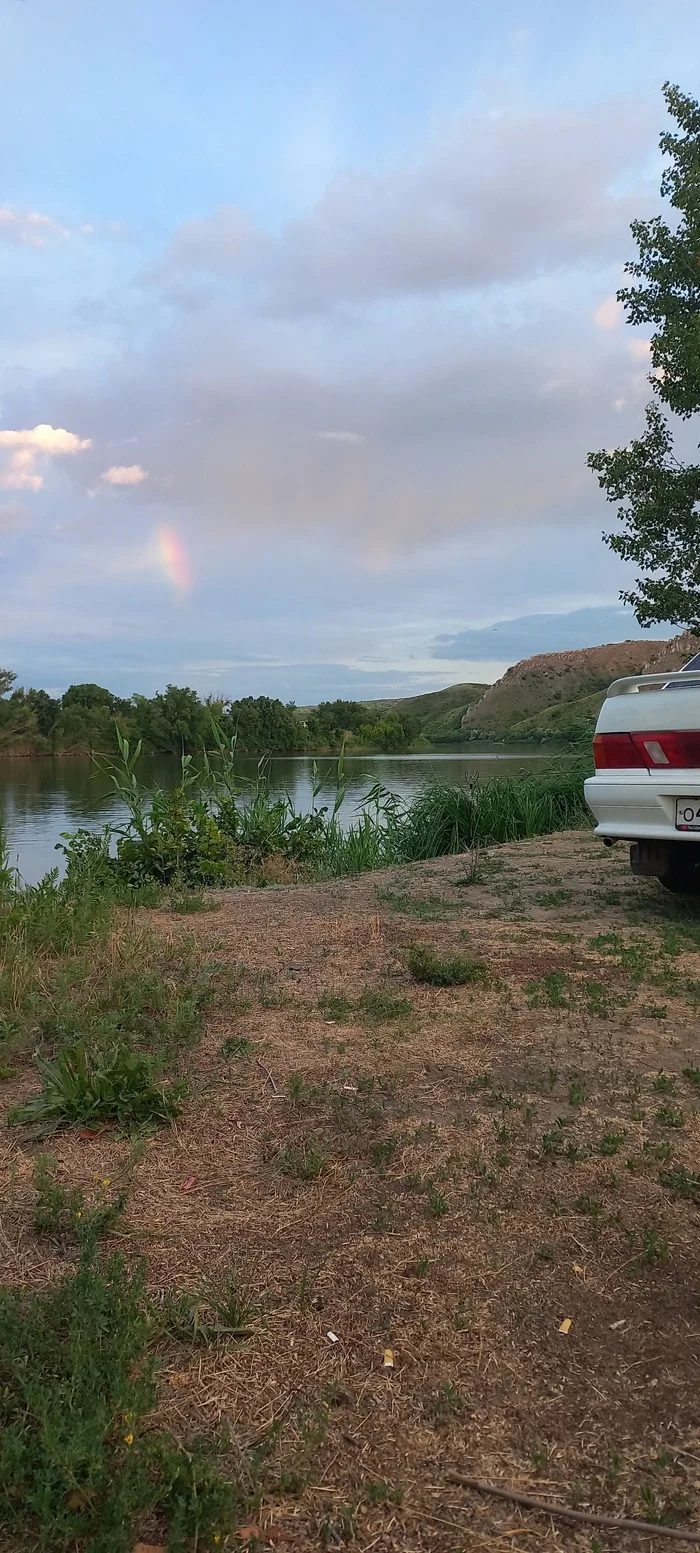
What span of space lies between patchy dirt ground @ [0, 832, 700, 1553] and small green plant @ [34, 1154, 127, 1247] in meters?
0.04

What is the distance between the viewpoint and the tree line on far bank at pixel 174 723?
13.8m

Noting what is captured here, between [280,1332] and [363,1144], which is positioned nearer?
[280,1332]

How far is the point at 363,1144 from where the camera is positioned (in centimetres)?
237

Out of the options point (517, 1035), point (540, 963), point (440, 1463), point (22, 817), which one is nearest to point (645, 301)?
point (540, 963)

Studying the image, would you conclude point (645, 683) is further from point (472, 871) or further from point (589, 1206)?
point (589, 1206)

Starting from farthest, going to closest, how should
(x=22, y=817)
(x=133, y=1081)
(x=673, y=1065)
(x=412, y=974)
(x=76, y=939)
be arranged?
(x=22, y=817)
(x=76, y=939)
(x=412, y=974)
(x=673, y=1065)
(x=133, y=1081)

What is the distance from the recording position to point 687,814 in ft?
14.5

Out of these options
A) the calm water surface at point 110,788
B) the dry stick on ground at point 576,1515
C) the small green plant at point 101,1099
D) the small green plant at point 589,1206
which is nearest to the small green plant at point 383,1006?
the small green plant at point 101,1099

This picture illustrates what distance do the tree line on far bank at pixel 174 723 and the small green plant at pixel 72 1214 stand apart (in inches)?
275

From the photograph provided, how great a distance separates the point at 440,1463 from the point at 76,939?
3.34m

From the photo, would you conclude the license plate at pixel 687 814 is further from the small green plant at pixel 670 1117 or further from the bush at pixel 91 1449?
the bush at pixel 91 1449

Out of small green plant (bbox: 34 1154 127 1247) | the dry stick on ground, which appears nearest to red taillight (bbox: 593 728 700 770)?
small green plant (bbox: 34 1154 127 1247)

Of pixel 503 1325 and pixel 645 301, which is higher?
pixel 645 301

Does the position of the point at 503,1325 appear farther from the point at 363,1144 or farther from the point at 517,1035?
the point at 517,1035
